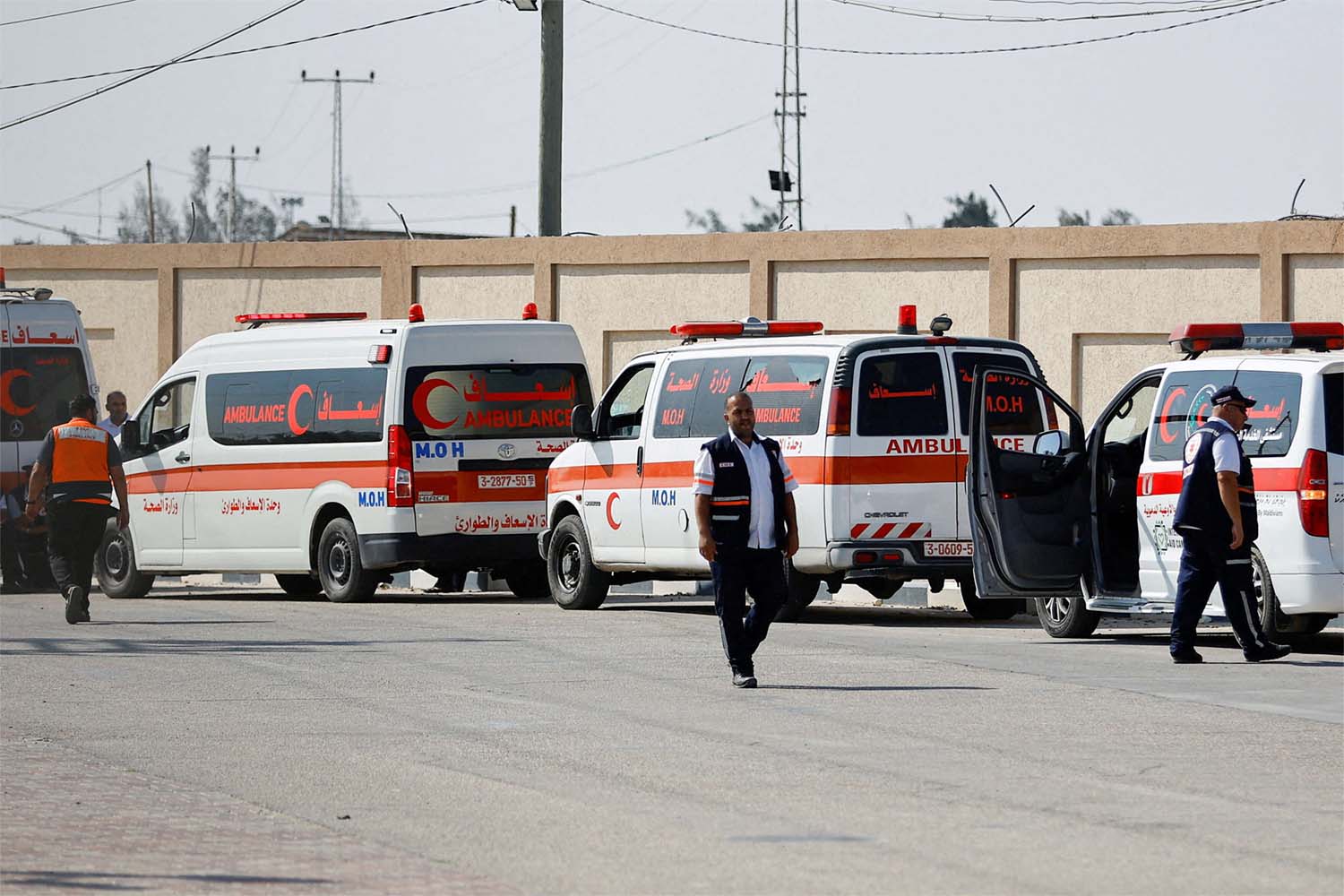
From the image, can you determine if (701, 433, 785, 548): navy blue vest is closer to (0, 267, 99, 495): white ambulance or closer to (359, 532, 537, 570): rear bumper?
(359, 532, 537, 570): rear bumper

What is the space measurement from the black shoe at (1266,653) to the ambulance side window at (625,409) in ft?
21.1

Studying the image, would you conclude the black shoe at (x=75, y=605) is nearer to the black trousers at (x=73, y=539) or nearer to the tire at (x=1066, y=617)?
the black trousers at (x=73, y=539)

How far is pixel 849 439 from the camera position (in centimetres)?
1755

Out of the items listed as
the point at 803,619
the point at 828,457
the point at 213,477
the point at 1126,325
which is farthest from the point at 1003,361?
the point at 213,477

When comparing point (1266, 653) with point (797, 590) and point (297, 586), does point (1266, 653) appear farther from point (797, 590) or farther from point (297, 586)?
point (297, 586)

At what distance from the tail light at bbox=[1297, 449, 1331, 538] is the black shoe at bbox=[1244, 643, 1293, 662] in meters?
0.75

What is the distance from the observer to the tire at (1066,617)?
54.1ft

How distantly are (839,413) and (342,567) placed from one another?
234 inches

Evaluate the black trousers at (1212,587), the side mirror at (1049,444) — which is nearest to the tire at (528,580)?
the side mirror at (1049,444)

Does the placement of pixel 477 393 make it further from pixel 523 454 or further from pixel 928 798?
pixel 928 798

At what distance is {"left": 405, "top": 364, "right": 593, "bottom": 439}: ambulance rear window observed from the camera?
68.0 feet

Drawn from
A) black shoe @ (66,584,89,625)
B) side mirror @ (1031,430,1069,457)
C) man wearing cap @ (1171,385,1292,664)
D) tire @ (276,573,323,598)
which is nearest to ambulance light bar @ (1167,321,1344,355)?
man wearing cap @ (1171,385,1292,664)

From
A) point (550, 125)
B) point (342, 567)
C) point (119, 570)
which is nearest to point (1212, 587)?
point (342, 567)

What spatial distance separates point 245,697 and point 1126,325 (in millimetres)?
13689
